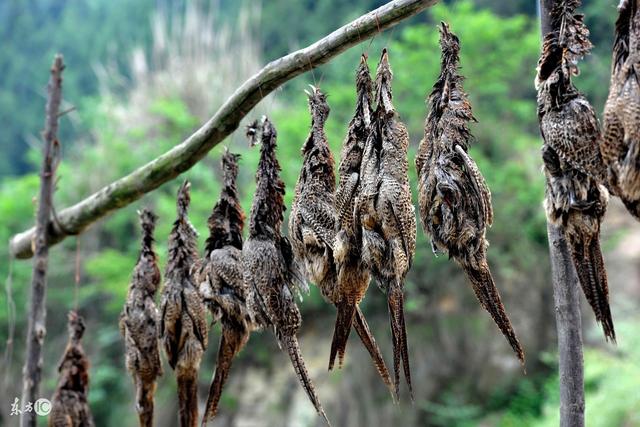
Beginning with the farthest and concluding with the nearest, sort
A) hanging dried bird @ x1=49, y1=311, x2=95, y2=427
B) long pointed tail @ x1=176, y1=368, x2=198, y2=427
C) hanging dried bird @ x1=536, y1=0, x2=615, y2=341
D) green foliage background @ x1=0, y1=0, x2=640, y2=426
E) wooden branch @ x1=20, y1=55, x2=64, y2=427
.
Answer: green foliage background @ x1=0, y1=0, x2=640, y2=426 < wooden branch @ x1=20, y1=55, x2=64, y2=427 < hanging dried bird @ x1=49, y1=311, x2=95, y2=427 < long pointed tail @ x1=176, y1=368, x2=198, y2=427 < hanging dried bird @ x1=536, y1=0, x2=615, y2=341

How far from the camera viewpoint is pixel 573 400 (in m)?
1.65

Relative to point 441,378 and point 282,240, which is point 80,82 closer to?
point 441,378

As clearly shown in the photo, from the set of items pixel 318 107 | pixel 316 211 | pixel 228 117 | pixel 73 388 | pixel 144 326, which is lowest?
pixel 73 388

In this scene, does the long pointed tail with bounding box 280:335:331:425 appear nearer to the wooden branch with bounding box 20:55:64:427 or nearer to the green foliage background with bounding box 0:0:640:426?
the wooden branch with bounding box 20:55:64:427

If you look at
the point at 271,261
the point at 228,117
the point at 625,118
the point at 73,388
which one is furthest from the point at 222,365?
the point at 625,118

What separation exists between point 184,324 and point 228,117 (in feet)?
2.09

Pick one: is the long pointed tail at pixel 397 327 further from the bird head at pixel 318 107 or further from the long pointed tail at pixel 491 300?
the bird head at pixel 318 107

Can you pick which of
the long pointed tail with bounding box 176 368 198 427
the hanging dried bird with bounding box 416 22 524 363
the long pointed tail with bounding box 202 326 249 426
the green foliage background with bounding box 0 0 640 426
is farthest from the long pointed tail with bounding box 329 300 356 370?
the green foliage background with bounding box 0 0 640 426

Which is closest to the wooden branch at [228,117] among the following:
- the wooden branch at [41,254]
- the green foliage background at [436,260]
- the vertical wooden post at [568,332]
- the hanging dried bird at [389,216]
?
the wooden branch at [41,254]

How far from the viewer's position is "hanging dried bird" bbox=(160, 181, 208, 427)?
213 cm

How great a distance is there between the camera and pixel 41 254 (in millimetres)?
2998

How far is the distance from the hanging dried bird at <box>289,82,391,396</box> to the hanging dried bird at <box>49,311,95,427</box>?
3.89ft

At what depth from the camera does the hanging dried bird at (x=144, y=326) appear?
7.47ft

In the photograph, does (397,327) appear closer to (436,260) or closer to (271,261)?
(271,261)
